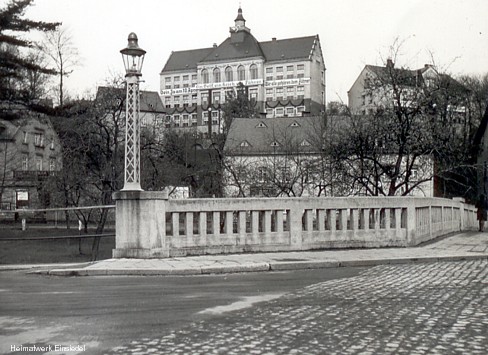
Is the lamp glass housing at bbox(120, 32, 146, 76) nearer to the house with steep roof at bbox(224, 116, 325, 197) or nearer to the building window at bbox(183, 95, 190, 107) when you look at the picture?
the house with steep roof at bbox(224, 116, 325, 197)

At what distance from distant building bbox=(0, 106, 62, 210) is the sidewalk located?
16255 mm

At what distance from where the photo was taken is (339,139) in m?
22.3

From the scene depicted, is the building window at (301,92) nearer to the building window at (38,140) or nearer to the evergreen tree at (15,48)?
the building window at (38,140)

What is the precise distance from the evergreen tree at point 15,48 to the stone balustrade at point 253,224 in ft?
42.6

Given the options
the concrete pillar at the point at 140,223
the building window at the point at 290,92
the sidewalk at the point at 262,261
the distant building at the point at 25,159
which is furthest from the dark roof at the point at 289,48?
the concrete pillar at the point at 140,223

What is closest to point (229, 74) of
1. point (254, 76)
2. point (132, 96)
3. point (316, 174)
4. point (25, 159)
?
point (254, 76)

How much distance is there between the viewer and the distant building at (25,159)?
29.7 meters

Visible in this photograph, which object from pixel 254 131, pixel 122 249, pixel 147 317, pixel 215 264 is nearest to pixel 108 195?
pixel 122 249

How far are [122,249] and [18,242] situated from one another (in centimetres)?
331

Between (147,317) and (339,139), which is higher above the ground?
(339,139)

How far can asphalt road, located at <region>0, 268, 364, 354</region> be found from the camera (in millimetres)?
5832

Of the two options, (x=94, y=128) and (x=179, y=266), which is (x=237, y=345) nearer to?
(x=179, y=266)

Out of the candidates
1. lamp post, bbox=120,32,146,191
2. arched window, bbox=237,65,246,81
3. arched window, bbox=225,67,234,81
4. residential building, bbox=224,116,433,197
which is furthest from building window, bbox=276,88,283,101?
lamp post, bbox=120,32,146,191

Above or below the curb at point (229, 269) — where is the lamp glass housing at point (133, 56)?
above
